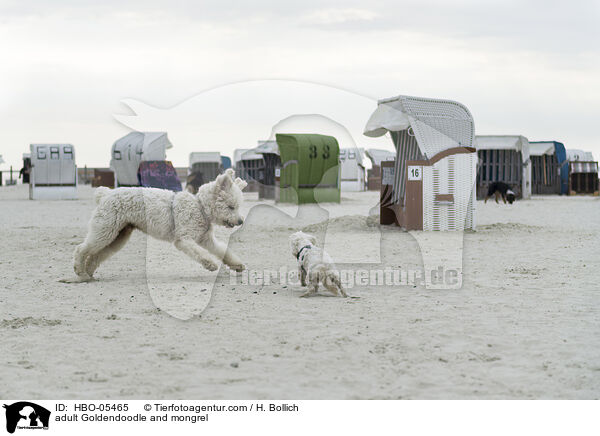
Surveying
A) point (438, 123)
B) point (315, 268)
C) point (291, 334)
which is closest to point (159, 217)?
point (315, 268)

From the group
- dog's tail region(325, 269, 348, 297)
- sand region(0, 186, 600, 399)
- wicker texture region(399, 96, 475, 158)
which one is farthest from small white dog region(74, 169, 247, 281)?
wicker texture region(399, 96, 475, 158)

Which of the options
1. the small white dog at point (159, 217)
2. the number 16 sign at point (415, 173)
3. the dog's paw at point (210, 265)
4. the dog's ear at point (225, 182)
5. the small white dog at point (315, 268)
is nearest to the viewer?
the small white dog at point (315, 268)

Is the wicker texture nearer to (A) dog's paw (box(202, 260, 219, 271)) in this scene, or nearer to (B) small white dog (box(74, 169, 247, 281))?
(B) small white dog (box(74, 169, 247, 281))

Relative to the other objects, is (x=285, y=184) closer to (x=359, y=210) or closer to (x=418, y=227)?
(x=359, y=210)

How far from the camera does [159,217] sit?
828 centimetres

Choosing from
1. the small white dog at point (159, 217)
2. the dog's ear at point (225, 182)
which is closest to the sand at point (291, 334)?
the small white dog at point (159, 217)

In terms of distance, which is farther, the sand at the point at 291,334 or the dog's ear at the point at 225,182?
the dog's ear at the point at 225,182

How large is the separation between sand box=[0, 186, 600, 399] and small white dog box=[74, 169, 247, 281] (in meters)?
0.41

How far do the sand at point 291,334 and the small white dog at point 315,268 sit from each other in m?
0.16

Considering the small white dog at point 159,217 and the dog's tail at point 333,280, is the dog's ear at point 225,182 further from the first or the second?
the dog's tail at point 333,280
